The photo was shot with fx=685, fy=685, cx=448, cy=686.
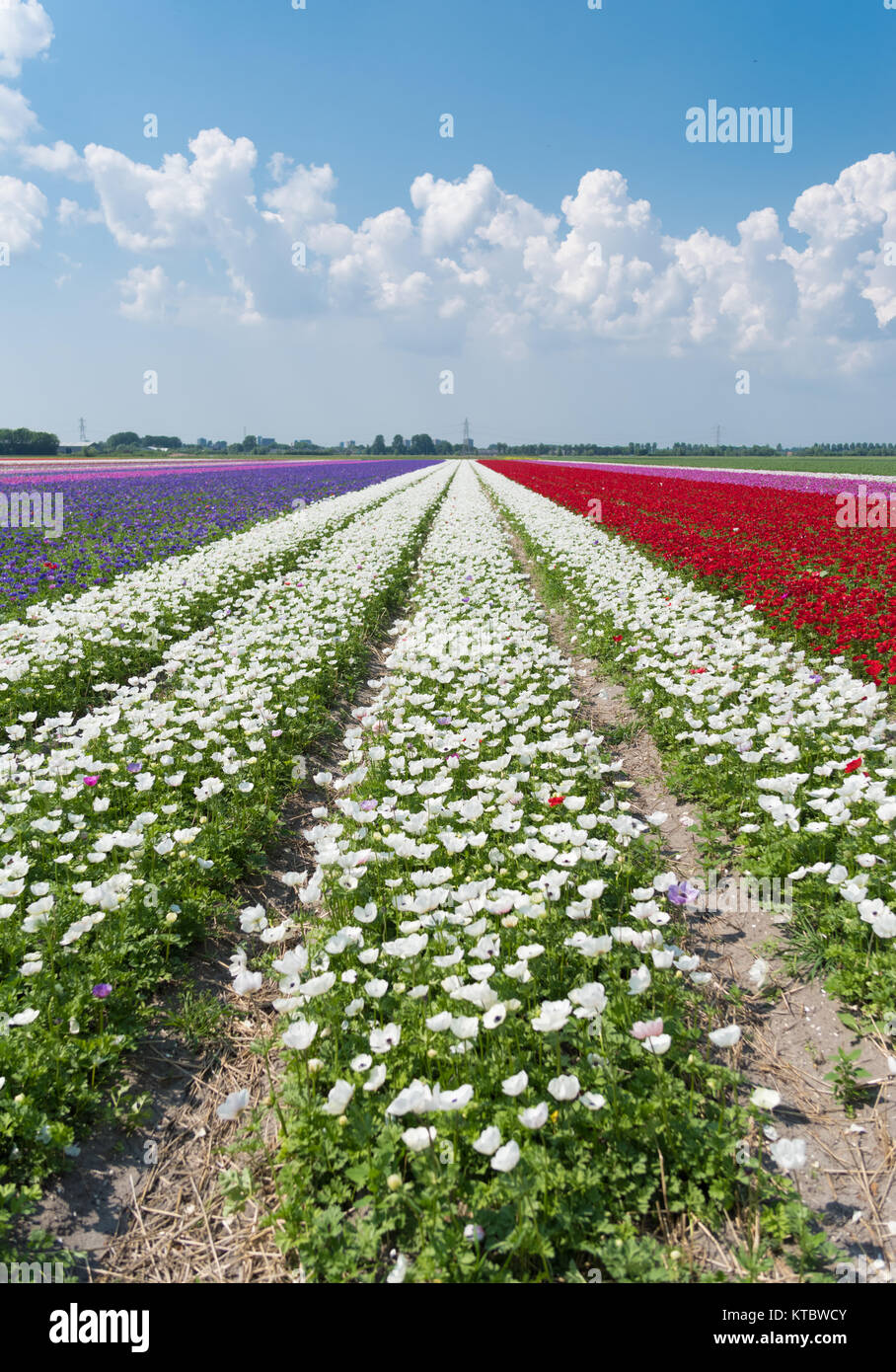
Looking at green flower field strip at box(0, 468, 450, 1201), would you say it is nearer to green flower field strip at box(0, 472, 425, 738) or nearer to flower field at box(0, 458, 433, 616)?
green flower field strip at box(0, 472, 425, 738)

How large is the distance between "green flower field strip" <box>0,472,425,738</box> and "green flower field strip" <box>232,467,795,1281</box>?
4.01 meters

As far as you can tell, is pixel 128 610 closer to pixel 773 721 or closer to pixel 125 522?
pixel 773 721

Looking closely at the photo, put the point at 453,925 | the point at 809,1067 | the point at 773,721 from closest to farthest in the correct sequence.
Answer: the point at 809,1067
the point at 453,925
the point at 773,721

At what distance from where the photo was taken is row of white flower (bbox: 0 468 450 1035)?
362 centimetres

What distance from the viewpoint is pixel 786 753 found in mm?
4773

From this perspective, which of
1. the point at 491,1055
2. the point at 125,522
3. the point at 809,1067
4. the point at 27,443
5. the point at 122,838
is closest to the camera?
the point at 491,1055

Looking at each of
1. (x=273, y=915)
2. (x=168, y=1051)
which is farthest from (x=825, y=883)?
(x=168, y=1051)

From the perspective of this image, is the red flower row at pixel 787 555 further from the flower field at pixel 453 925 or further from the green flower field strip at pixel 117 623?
the green flower field strip at pixel 117 623

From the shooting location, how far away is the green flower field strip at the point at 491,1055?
2.31 m

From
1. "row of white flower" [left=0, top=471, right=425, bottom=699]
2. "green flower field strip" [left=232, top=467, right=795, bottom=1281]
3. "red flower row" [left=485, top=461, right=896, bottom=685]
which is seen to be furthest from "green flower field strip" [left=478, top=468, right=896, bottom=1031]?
"row of white flower" [left=0, top=471, right=425, bottom=699]

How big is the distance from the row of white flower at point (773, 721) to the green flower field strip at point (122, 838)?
3.43 meters

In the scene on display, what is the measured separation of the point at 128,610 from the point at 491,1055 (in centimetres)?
866

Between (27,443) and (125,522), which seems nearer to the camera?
(125,522)

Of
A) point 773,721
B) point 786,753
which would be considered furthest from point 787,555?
point 786,753
